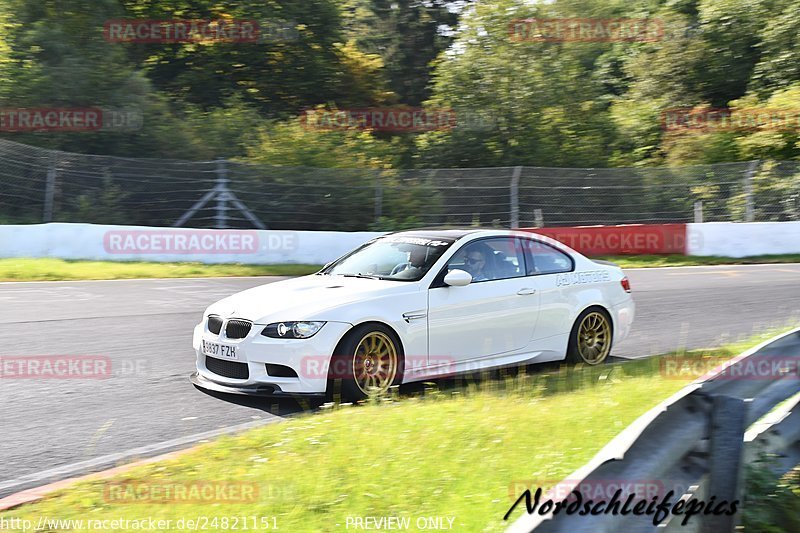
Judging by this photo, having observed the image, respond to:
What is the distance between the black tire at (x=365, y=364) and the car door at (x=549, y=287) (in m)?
1.71

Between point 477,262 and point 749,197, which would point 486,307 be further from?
point 749,197

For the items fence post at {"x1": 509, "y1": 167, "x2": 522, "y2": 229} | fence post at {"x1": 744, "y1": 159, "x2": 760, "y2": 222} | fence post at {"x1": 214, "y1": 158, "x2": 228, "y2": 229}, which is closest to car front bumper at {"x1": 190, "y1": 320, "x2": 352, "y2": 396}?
fence post at {"x1": 214, "y1": 158, "x2": 228, "y2": 229}

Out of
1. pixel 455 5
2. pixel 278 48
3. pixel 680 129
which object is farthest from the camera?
pixel 455 5

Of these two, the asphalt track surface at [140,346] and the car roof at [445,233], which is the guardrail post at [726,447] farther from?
the car roof at [445,233]

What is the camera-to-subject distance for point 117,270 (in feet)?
58.8

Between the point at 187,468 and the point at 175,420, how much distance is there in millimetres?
1595

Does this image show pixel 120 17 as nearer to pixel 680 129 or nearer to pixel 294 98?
pixel 294 98

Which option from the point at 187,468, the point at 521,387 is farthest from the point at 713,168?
the point at 187,468

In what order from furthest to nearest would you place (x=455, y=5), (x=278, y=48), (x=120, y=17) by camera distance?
(x=455, y=5), (x=278, y=48), (x=120, y=17)

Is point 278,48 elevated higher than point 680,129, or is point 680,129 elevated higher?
point 278,48

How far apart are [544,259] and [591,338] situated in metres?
0.98

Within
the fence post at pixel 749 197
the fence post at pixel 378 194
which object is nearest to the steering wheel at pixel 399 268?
the fence post at pixel 378 194

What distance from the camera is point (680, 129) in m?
34.5

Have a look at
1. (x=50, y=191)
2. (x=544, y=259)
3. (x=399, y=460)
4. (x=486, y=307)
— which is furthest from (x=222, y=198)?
(x=399, y=460)
